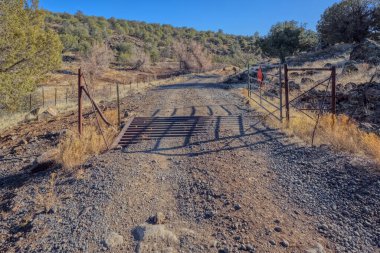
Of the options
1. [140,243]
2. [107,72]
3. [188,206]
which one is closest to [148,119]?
[188,206]

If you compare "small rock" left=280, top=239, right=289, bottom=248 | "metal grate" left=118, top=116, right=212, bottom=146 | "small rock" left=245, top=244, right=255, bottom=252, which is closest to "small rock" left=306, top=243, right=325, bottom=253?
"small rock" left=280, top=239, right=289, bottom=248

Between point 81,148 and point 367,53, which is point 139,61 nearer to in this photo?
point 367,53

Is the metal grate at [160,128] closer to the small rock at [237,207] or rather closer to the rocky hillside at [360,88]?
the small rock at [237,207]

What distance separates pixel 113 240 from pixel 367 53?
22580 mm

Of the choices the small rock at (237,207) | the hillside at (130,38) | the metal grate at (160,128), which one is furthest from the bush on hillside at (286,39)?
the small rock at (237,207)

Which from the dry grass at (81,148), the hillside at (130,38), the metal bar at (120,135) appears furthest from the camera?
the hillside at (130,38)

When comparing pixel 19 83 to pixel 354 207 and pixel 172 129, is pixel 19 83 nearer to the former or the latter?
pixel 172 129

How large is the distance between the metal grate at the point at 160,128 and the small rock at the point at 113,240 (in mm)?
4037

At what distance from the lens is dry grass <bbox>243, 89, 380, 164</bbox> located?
601 cm

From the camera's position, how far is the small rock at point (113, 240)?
3840 millimetres

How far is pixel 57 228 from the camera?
4.36 metres

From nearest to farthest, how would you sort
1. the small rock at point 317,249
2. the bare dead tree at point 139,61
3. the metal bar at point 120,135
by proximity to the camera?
1. the small rock at point 317,249
2. the metal bar at point 120,135
3. the bare dead tree at point 139,61

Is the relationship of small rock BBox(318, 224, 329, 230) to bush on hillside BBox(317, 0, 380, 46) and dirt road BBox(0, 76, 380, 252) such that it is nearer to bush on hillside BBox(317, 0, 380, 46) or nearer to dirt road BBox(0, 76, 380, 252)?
dirt road BBox(0, 76, 380, 252)

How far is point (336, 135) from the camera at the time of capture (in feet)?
22.2
